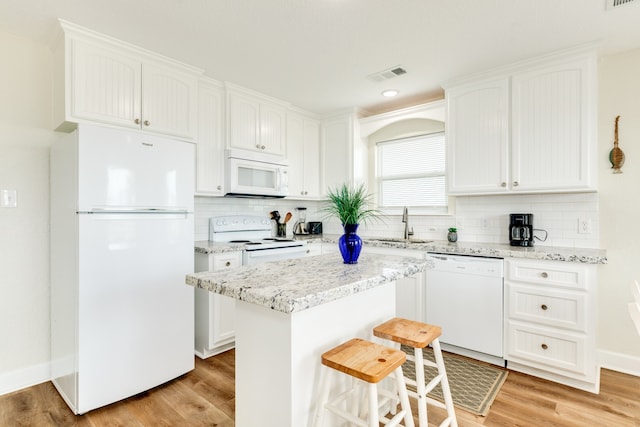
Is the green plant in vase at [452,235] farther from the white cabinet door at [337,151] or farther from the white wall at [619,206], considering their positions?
the white cabinet door at [337,151]

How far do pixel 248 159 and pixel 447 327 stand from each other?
2.40 meters

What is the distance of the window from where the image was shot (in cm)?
358

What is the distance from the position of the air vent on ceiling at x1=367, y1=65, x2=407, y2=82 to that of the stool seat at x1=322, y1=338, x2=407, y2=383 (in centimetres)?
234

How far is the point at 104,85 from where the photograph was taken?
2271 millimetres

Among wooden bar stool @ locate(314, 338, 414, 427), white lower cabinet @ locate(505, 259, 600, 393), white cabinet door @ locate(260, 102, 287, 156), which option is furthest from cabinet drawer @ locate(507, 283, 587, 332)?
white cabinet door @ locate(260, 102, 287, 156)

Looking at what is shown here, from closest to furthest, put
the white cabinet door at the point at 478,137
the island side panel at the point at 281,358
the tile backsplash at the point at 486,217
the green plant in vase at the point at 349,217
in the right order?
the island side panel at the point at 281,358 → the green plant in vase at the point at 349,217 → the tile backsplash at the point at 486,217 → the white cabinet door at the point at 478,137

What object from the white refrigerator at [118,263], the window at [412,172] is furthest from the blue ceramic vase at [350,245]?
the window at [412,172]

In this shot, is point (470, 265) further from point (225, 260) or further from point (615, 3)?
point (225, 260)

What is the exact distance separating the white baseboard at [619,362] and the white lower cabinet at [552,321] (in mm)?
411

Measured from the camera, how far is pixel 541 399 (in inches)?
83.6

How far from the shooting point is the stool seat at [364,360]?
46.0 inches

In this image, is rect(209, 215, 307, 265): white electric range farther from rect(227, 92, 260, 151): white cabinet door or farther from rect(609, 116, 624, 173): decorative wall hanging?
rect(609, 116, 624, 173): decorative wall hanging

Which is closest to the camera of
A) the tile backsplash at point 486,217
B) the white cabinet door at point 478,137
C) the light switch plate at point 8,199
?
the light switch plate at point 8,199

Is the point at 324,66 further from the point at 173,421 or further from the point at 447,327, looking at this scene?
the point at 173,421
